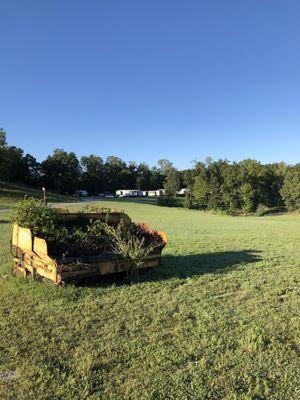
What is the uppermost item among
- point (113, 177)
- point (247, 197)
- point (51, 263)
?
point (113, 177)

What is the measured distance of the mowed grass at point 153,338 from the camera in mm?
3135

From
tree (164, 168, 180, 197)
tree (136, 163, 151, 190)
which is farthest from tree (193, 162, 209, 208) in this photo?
tree (136, 163, 151, 190)

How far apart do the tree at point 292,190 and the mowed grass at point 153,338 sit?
182 feet

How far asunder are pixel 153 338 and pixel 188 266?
14.4ft

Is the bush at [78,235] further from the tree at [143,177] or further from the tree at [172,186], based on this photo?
the tree at [143,177]

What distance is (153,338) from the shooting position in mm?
4125

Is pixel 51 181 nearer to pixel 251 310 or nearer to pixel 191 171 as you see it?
pixel 191 171

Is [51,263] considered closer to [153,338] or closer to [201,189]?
[153,338]

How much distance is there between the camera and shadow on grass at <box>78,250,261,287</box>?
22.6ft

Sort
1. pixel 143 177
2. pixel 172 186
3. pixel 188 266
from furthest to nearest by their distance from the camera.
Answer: pixel 143 177
pixel 172 186
pixel 188 266

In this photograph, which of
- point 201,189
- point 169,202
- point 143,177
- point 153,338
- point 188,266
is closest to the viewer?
point 153,338

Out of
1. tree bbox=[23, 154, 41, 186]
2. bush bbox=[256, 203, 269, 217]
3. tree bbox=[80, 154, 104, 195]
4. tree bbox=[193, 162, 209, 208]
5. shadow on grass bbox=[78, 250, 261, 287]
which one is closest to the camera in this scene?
shadow on grass bbox=[78, 250, 261, 287]

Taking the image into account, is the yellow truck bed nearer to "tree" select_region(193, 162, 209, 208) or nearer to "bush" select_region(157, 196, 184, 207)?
"tree" select_region(193, 162, 209, 208)

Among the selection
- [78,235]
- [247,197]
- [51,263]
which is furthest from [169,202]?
[51,263]
